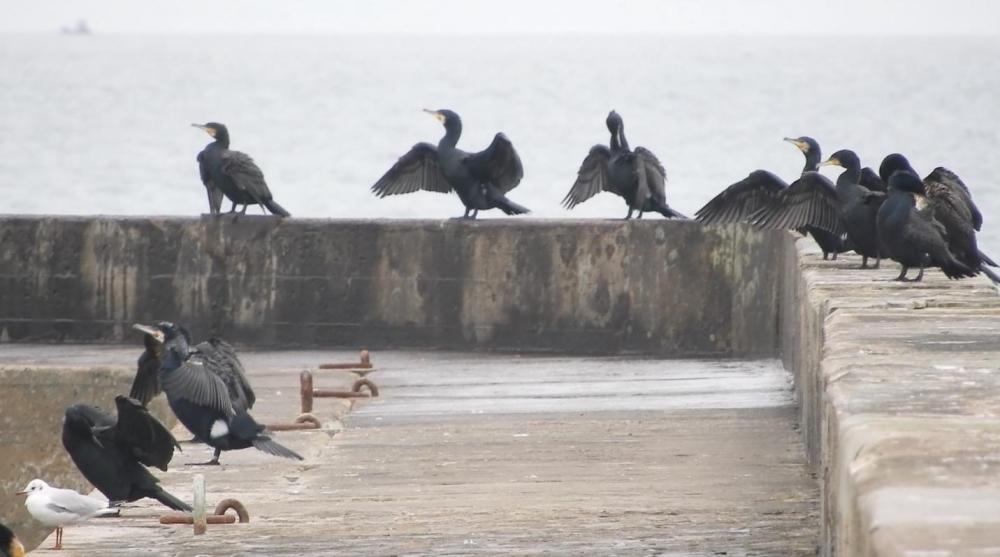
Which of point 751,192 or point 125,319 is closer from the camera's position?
point 751,192

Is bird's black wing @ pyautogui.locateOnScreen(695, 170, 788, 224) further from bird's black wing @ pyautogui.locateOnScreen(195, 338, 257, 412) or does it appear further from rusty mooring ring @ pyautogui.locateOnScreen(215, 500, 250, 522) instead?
rusty mooring ring @ pyautogui.locateOnScreen(215, 500, 250, 522)

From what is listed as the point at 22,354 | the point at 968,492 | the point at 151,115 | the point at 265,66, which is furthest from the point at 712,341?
the point at 265,66

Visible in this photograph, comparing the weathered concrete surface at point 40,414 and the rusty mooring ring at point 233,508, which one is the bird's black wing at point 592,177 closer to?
the weathered concrete surface at point 40,414

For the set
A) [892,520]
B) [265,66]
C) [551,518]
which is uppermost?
[265,66]

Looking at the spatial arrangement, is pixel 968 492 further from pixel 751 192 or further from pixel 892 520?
pixel 751 192

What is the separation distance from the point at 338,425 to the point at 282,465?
1155 mm

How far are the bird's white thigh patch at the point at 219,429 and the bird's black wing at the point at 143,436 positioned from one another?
2.57ft

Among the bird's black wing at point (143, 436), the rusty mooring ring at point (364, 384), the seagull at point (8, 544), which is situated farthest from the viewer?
the rusty mooring ring at point (364, 384)

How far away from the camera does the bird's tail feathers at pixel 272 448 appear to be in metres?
8.69

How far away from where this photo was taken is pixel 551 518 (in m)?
7.56

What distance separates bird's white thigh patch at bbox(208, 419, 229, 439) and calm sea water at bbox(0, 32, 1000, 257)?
26.7m

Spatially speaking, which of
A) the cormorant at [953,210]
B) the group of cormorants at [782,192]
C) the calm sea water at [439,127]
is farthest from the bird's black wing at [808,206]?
the calm sea water at [439,127]

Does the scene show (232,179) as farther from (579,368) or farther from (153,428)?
(153,428)

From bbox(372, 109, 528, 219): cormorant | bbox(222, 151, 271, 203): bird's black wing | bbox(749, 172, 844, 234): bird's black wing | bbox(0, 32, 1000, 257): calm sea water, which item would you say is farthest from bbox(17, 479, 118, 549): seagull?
bbox(0, 32, 1000, 257): calm sea water
